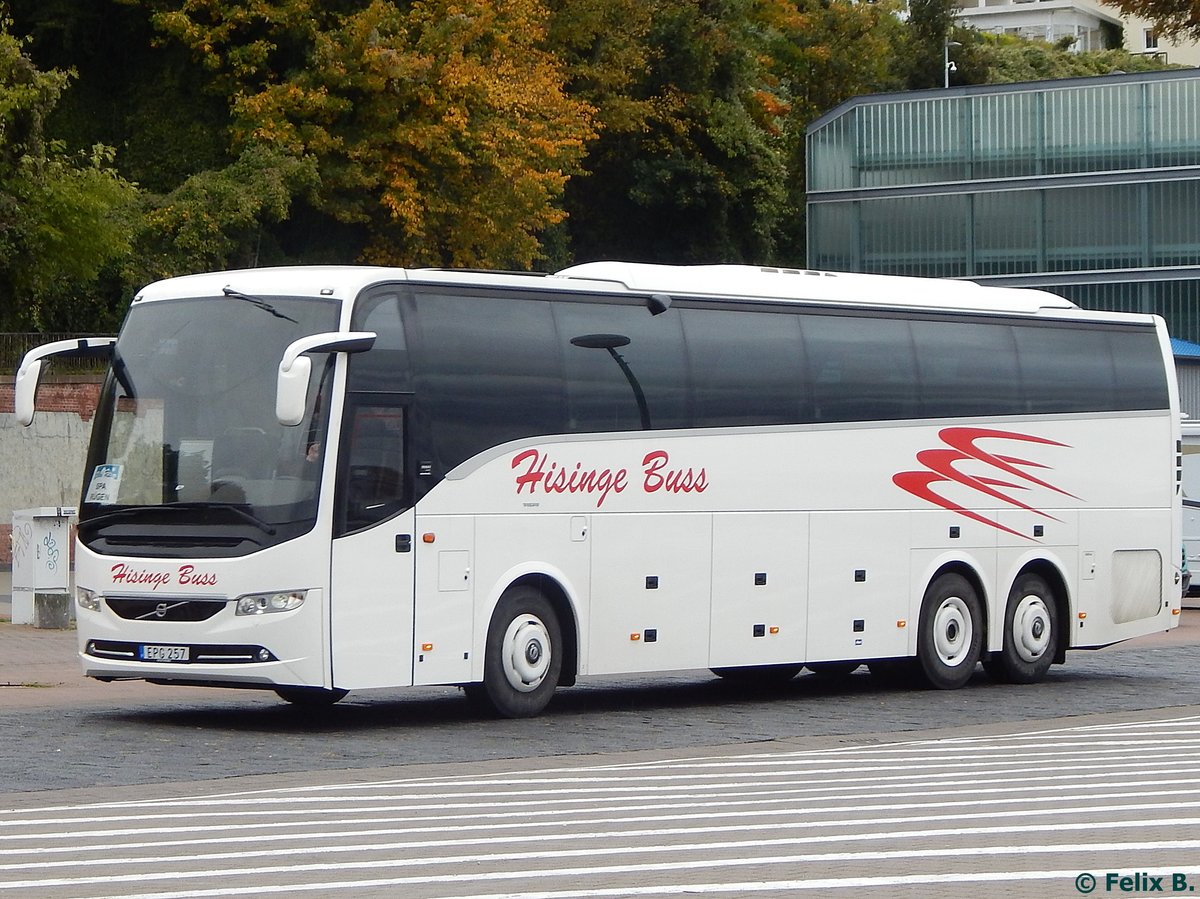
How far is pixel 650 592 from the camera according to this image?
17828 millimetres

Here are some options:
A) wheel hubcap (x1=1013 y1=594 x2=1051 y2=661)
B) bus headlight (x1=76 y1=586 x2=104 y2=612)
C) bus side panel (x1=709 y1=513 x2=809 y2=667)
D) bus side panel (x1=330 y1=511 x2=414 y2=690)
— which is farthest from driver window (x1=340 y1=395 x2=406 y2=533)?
wheel hubcap (x1=1013 y1=594 x2=1051 y2=661)

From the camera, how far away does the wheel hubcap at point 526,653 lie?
1675 centimetres

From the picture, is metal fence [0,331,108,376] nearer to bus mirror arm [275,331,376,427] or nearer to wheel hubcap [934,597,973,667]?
wheel hubcap [934,597,973,667]

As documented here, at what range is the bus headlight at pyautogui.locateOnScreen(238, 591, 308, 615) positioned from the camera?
1535cm

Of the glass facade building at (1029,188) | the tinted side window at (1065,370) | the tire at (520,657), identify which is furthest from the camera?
the glass facade building at (1029,188)

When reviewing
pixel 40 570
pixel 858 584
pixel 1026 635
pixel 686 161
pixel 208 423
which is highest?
pixel 686 161

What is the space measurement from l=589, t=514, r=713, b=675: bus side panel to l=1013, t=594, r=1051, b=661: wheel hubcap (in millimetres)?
4450

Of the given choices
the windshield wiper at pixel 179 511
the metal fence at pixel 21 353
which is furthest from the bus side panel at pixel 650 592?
the metal fence at pixel 21 353

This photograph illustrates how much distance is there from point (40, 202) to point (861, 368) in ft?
66.9

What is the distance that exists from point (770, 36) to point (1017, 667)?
180ft

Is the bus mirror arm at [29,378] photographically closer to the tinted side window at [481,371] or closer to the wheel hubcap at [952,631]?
the tinted side window at [481,371]

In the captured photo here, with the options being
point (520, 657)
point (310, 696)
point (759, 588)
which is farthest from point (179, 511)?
point (759, 588)

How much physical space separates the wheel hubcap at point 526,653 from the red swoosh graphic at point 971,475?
14.5ft

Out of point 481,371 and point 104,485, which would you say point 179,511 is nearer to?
point 104,485
